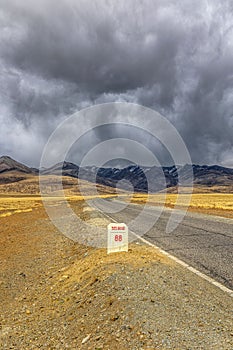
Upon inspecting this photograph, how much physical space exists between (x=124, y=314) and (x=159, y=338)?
1033 mm

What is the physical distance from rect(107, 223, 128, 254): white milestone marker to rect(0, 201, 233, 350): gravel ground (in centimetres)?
24

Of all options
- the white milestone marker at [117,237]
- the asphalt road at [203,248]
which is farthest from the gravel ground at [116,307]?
the asphalt road at [203,248]

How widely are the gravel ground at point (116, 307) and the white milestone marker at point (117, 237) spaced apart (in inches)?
9.5

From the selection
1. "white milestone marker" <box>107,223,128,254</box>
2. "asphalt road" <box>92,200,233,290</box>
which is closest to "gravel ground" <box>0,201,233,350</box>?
"white milestone marker" <box>107,223,128,254</box>

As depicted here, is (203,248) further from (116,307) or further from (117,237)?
(116,307)

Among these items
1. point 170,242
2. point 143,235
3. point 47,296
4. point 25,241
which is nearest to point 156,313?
point 47,296

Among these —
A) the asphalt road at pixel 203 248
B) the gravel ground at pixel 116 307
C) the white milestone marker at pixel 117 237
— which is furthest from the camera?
the white milestone marker at pixel 117 237

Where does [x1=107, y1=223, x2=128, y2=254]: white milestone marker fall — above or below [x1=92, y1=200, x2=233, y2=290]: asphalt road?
above

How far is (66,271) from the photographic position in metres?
A: 9.95

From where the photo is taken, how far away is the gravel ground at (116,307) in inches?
175

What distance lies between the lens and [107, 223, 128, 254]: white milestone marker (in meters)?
9.05

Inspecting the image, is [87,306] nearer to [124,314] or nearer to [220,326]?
[124,314]

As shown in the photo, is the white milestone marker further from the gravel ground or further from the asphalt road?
the asphalt road

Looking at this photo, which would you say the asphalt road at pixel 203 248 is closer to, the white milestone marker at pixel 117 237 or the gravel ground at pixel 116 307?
the gravel ground at pixel 116 307
